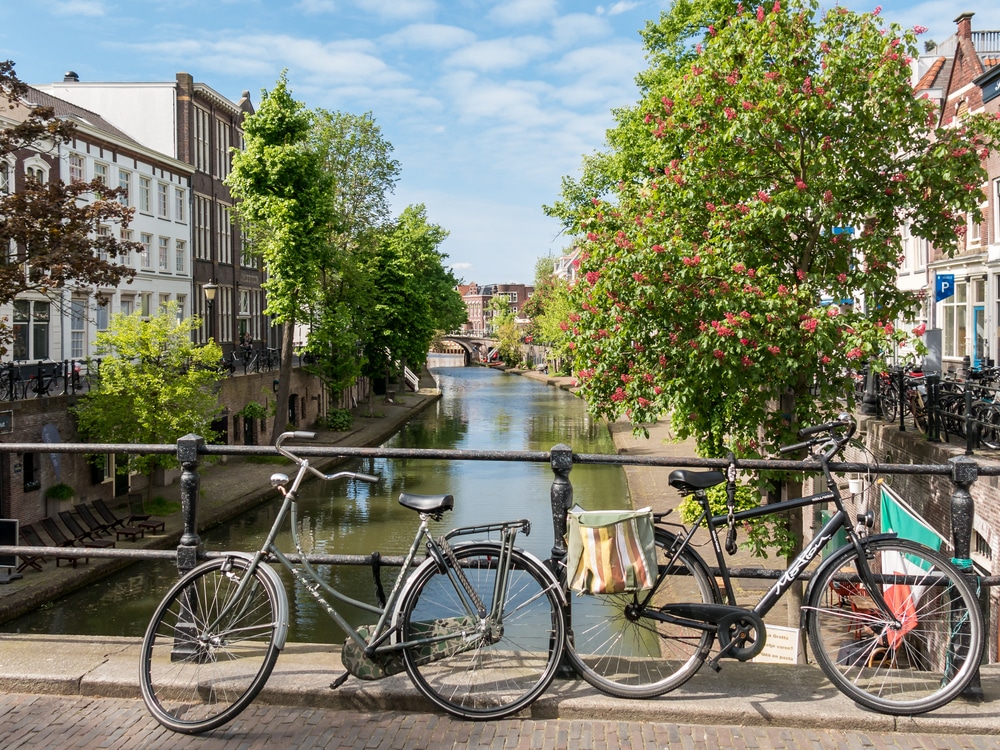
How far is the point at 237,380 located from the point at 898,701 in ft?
107

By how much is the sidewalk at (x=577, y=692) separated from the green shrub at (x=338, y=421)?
38298 millimetres

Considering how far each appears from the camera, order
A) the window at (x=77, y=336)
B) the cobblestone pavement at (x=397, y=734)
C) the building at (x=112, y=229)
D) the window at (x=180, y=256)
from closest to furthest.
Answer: the cobblestone pavement at (x=397, y=734), the building at (x=112, y=229), the window at (x=77, y=336), the window at (x=180, y=256)

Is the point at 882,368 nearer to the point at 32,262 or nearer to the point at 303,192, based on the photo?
the point at 32,262

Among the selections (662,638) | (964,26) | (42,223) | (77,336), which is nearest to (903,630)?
(662,638)

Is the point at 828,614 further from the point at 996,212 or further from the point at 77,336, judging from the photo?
the point at 77,336

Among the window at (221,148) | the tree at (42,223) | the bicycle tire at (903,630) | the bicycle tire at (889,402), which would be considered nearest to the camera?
the bicycle tire at (903,630)

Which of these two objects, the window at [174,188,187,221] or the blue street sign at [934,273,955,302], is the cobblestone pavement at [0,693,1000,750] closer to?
the blue street sign at [934,273,955,302]

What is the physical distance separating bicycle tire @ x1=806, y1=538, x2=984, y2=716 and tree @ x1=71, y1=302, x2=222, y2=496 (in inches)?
811

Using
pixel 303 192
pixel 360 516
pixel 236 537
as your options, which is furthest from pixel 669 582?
pixel 303 192

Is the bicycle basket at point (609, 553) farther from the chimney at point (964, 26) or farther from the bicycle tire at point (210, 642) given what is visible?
the chimney at point (964, 26)

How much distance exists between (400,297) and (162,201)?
13.4 m

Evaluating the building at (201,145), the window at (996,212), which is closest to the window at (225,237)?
the building at (201,145)

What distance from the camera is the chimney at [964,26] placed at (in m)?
25.1

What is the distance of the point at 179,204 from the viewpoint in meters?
41.1
